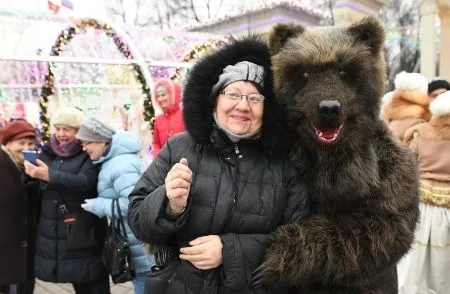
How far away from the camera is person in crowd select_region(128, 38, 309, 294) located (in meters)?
1.64

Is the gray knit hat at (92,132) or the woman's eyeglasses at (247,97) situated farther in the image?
the gray knit hat at (92,132)

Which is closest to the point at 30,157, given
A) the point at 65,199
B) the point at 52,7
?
the point at 65,199

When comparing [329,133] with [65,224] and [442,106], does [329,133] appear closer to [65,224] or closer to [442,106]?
[65,224]

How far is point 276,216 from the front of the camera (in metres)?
1.72

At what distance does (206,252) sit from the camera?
1.62m

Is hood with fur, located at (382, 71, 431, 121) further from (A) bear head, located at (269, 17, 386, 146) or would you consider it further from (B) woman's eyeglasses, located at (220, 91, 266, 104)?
(B) woman's eyeglasses, located at (220, 91, 266, 104)

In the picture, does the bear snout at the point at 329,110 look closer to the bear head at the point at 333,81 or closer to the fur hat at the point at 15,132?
the bear head at the point at 333,81

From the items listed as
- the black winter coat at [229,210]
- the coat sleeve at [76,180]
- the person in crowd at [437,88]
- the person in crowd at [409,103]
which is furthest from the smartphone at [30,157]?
the person in crowd at [437,88]

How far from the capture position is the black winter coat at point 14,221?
11.1 feet

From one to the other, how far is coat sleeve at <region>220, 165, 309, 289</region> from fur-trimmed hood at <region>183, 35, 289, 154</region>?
0.62 ft

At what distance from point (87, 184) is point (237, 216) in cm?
196

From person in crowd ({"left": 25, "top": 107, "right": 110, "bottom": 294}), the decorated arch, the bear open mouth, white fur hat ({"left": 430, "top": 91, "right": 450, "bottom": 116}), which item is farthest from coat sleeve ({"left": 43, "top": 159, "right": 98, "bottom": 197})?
white fur hat ({"left": 430, "top": 91, "right": 450, "bottom": 116})

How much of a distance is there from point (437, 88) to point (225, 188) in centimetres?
420

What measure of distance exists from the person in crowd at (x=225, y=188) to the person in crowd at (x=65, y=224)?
5.30ft
